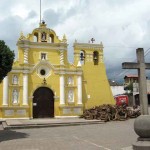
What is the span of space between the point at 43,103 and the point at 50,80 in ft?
6.43

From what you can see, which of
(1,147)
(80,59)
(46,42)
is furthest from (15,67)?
(1,147)

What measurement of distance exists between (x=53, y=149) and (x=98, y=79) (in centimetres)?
1722

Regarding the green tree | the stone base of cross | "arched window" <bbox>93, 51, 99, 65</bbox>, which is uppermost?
"arched window" <bbox>93, 51, 99, 65</bbox>

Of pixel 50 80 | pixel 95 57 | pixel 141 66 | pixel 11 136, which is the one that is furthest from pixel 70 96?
pixel 141 66

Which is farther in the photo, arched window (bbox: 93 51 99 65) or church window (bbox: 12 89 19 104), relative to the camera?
arched window (bbox: 93 51 99 65)

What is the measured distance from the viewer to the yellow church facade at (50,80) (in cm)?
2470

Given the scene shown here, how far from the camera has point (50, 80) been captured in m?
25.7

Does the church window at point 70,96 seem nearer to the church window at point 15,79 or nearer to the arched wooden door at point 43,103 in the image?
the arched wooden door at point 43,103

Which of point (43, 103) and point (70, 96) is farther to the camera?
point (70, 96)

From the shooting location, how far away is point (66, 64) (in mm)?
26375

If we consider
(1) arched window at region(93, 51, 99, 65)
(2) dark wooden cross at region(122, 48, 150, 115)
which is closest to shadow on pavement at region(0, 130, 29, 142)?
(2) dark wooden cross at region(122, 48, 150, 115)

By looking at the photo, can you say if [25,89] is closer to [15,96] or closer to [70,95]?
[15,96]

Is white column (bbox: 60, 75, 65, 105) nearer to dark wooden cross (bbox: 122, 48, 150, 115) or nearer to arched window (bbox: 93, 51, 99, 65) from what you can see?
arched window (bbox: 93, 51, 99, 65)

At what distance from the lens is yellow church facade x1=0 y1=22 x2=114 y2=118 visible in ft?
81.0
